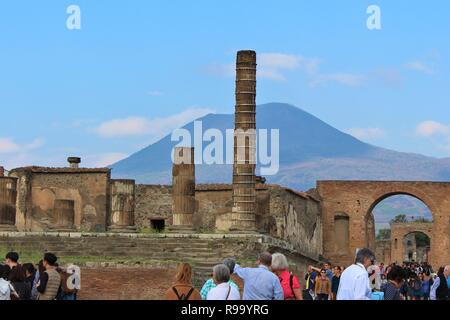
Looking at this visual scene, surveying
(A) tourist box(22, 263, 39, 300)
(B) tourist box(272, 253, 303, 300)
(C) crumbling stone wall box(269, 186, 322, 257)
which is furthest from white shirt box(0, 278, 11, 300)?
(C) crumbling stone wall box(269, 186, 322, 257)

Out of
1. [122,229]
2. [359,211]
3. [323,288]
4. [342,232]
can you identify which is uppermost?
[359,211]

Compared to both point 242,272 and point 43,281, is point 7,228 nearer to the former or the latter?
point 43,281

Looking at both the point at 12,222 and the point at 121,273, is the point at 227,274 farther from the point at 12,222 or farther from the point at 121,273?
the point at 12,222

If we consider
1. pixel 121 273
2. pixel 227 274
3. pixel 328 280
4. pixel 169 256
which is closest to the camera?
pixel 227 274

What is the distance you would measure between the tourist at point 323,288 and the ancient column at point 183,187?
8612mm

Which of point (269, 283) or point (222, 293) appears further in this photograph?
point (269, 283)

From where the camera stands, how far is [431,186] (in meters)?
48.1

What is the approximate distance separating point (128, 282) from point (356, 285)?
1445 cm

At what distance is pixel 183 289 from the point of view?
11656 millimetres

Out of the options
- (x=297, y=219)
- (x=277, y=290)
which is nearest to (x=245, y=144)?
(x=297, y=219)
